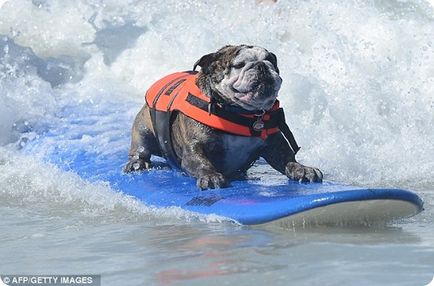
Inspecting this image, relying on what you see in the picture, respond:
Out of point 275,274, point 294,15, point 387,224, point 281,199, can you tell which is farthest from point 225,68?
point 294,15

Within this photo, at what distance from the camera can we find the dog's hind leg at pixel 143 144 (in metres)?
6.43

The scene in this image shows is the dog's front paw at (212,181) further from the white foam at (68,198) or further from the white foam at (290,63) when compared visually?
the white foam at (290,63)

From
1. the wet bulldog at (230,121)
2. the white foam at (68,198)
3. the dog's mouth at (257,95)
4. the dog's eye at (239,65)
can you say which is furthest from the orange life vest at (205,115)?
the white foam at (68,198)

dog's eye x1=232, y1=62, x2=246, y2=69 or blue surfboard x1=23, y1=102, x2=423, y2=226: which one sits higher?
dog's eye x1=232, y1=62, x2=246, y2=69

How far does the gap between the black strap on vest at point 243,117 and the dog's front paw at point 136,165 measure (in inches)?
29.6

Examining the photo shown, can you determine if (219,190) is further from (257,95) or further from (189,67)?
(189,67)

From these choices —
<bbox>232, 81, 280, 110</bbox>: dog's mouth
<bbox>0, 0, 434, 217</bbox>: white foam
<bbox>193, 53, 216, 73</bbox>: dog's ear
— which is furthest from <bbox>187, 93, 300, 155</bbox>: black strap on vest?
<bbox>0, 0, 434, 217</bbox>: white foam

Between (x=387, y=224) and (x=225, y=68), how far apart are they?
1.56 meters

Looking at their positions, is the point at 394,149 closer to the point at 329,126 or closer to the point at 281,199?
the point at 329,126

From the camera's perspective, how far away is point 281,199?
4785mm

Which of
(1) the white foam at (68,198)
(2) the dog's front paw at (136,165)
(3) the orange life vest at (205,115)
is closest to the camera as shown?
(1) the white foam at (68,198)

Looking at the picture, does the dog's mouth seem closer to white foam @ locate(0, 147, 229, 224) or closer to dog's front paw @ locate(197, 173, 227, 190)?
dog's front paw @ locate(197, 173, 227, 190)

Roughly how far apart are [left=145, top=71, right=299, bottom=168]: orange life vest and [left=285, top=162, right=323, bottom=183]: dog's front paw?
302 millimetres

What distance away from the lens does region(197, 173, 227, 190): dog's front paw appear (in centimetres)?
540
